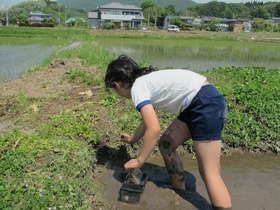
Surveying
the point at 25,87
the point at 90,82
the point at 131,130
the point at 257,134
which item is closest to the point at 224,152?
the point at 257,134

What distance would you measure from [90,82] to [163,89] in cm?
396

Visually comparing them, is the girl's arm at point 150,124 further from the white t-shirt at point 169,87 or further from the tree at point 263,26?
the tree at point 263,26

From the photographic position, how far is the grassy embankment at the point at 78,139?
2.77m

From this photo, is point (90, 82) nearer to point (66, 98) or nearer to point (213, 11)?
point (66, 98)

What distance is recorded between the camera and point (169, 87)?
269 cm

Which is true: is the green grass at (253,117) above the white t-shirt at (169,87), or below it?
below

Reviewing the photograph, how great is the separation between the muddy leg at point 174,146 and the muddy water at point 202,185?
154mm

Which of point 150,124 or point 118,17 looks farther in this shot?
point 118,17

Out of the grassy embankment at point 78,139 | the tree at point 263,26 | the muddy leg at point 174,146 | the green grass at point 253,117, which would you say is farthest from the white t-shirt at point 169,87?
the tree at point 263,26

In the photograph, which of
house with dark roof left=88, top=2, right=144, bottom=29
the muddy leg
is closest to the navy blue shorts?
the muddy leg

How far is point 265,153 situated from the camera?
4793 millimetres

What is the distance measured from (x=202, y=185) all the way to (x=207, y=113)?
4.43 feet

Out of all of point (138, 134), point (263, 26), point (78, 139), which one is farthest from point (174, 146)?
point (263, 26)

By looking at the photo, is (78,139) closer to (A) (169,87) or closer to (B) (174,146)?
(B) (174,146)
